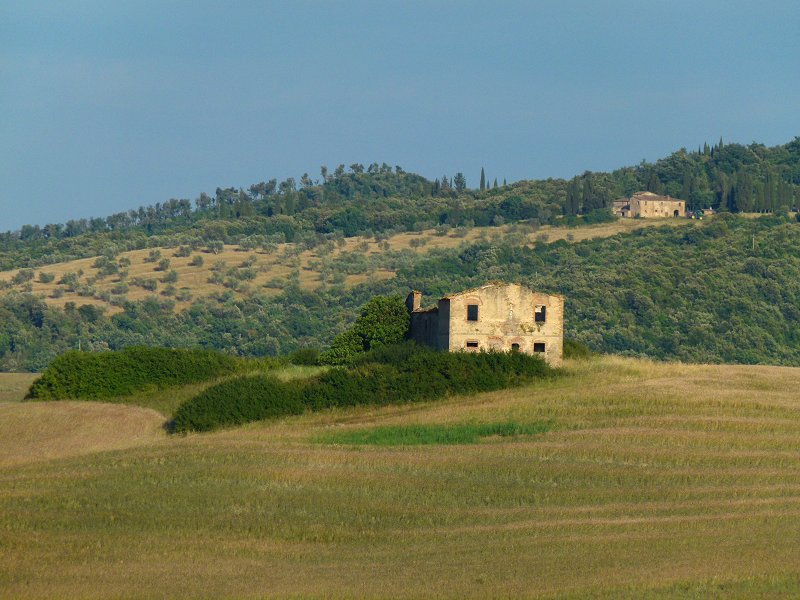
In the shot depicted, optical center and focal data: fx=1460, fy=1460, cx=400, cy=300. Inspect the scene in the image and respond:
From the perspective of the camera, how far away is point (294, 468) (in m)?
42.5

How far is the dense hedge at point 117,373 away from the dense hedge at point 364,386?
971cm

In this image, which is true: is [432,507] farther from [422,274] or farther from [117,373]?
[422,274]

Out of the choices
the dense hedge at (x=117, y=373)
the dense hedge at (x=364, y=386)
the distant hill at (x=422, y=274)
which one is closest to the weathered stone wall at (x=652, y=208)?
the distant hill at (x=422, y=274)

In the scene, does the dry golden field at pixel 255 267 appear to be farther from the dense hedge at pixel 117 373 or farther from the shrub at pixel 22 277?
the dense hedge at pixel 117 373

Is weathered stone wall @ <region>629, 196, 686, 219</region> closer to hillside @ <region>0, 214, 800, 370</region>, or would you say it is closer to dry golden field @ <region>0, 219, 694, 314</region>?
dry golden field @ <region>0, 219, 694, 314</region>

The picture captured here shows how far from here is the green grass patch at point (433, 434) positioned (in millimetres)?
50406

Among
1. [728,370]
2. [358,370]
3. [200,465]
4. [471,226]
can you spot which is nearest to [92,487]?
[200,465]

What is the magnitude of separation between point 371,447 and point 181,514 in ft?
45.0

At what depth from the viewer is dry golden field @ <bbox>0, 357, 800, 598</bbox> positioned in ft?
91.2

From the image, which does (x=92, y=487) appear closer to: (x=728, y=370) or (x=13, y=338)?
(x=728, y=370)

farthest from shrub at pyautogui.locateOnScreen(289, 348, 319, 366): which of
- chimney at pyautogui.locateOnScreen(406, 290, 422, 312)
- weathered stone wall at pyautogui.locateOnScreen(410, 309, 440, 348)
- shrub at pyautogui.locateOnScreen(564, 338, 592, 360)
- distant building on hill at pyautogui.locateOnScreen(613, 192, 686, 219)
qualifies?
distant building on hill at pyautogui.locateOnScreen(613, 192, 686, 219)

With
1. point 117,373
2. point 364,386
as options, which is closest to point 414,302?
point 364,386

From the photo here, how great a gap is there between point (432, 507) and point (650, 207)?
146 meters

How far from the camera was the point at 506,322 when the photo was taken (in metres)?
66.1
